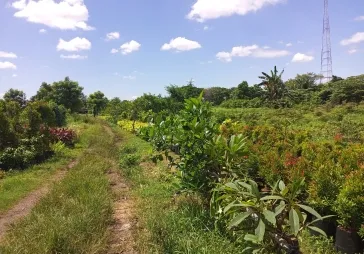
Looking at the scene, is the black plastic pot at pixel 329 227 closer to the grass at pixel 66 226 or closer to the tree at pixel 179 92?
the grass at pixel 66 226

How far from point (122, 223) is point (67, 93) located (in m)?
36.3

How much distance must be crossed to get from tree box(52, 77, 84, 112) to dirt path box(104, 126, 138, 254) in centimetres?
3282

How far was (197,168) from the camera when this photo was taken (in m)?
4.90

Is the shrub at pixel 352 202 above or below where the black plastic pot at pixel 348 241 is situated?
above

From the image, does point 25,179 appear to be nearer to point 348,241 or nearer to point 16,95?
point 348,241

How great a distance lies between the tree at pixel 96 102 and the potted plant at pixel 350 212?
48830mm

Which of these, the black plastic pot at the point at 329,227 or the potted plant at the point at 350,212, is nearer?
the potted plant at the point at 350,212

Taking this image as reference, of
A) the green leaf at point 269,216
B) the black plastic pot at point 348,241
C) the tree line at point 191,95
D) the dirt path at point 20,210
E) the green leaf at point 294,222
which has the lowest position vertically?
the dirt path at point 20,210

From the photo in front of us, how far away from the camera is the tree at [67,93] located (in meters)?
38.2

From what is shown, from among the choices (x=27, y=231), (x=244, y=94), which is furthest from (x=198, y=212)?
(x=244, y=94)

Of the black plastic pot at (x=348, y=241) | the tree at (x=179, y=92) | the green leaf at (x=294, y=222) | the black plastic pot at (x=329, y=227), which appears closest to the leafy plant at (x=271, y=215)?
the green leaf at (x=294, y=222)

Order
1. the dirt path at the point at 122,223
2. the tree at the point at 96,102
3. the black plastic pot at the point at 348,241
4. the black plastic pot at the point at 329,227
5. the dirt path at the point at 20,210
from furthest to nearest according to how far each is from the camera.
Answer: the tree at the point at 96,102
the dirt path at the point at 20,210
the black plastic pot at the point at 329,227
the dirt path at the point at 122,223
the black plastic pot at the point at 348,241

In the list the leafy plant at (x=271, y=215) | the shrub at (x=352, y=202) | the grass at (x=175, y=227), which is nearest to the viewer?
the leafy plant at (x=271, y=215)

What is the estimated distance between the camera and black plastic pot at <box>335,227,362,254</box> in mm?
4039
